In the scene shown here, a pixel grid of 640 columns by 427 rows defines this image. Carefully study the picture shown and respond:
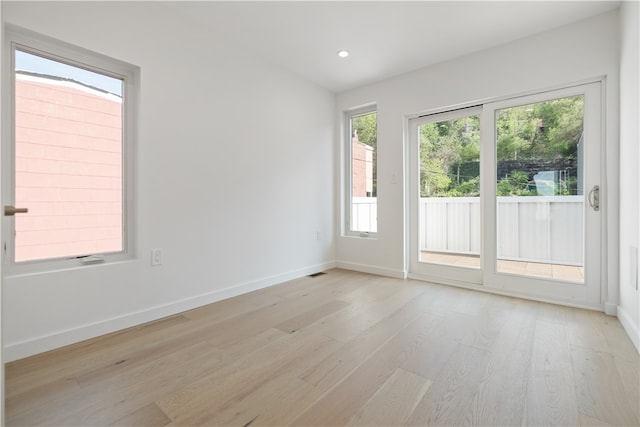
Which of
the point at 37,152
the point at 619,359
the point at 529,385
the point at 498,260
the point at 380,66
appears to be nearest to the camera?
the point at 529,385

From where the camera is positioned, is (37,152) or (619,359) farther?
(37,152)

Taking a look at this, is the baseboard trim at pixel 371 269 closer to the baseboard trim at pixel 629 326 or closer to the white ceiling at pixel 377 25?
the baseboard trim at pixel 629 326

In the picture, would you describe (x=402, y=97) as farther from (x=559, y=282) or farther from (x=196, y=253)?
(x=196, y=253)

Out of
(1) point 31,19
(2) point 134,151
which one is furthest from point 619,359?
(1) point 31,19

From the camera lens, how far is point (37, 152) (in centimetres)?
192

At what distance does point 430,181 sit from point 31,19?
3.55m

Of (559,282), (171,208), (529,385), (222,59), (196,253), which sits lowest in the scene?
(529,385)

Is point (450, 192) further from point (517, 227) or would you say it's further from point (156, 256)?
point (156, 256)

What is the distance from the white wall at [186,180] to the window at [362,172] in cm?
71

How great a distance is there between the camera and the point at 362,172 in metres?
4.11

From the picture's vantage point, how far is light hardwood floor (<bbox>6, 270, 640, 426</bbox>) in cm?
131

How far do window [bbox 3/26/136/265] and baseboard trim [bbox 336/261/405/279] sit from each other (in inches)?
101

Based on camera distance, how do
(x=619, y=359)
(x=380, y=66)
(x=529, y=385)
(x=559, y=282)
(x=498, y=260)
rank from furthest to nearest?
(x=380, y=66)
(x=498, y=260)
(x=559, y=282)
(x=619, y=359)
(x=529, y=385)

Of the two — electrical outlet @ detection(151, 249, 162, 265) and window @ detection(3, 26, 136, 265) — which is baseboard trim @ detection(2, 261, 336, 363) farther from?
window @ detection(3, 26, 136, 265)
